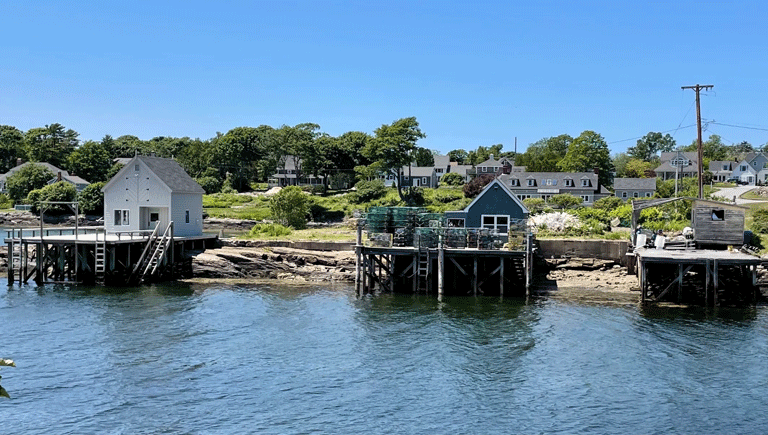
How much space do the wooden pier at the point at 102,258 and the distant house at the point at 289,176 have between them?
69.5m

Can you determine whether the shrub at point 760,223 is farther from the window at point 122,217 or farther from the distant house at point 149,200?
the window at point 122,217

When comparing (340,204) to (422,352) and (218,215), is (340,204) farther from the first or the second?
(422,352)

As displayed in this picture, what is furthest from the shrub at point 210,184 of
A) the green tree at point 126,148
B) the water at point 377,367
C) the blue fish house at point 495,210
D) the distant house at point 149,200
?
the water at point 377,367

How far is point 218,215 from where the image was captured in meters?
85.0

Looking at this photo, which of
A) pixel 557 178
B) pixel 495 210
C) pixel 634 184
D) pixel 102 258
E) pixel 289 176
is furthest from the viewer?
pixel 289 176

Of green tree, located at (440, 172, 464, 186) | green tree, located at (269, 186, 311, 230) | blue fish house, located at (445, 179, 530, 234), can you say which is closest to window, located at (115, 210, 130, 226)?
blue fish house, located at (445, 179, 530, 234)

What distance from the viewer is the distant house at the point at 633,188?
87.8 m

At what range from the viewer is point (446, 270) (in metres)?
38.5

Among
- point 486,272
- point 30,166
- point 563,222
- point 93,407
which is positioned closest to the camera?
point 93,407

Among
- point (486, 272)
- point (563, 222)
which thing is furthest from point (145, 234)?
point (563, 222)

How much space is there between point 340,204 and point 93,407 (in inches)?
2667

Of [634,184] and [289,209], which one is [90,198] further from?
[634,184]

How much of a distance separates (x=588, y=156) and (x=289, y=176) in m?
44.3

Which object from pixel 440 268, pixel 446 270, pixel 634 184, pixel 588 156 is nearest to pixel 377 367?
pixel 440 268
